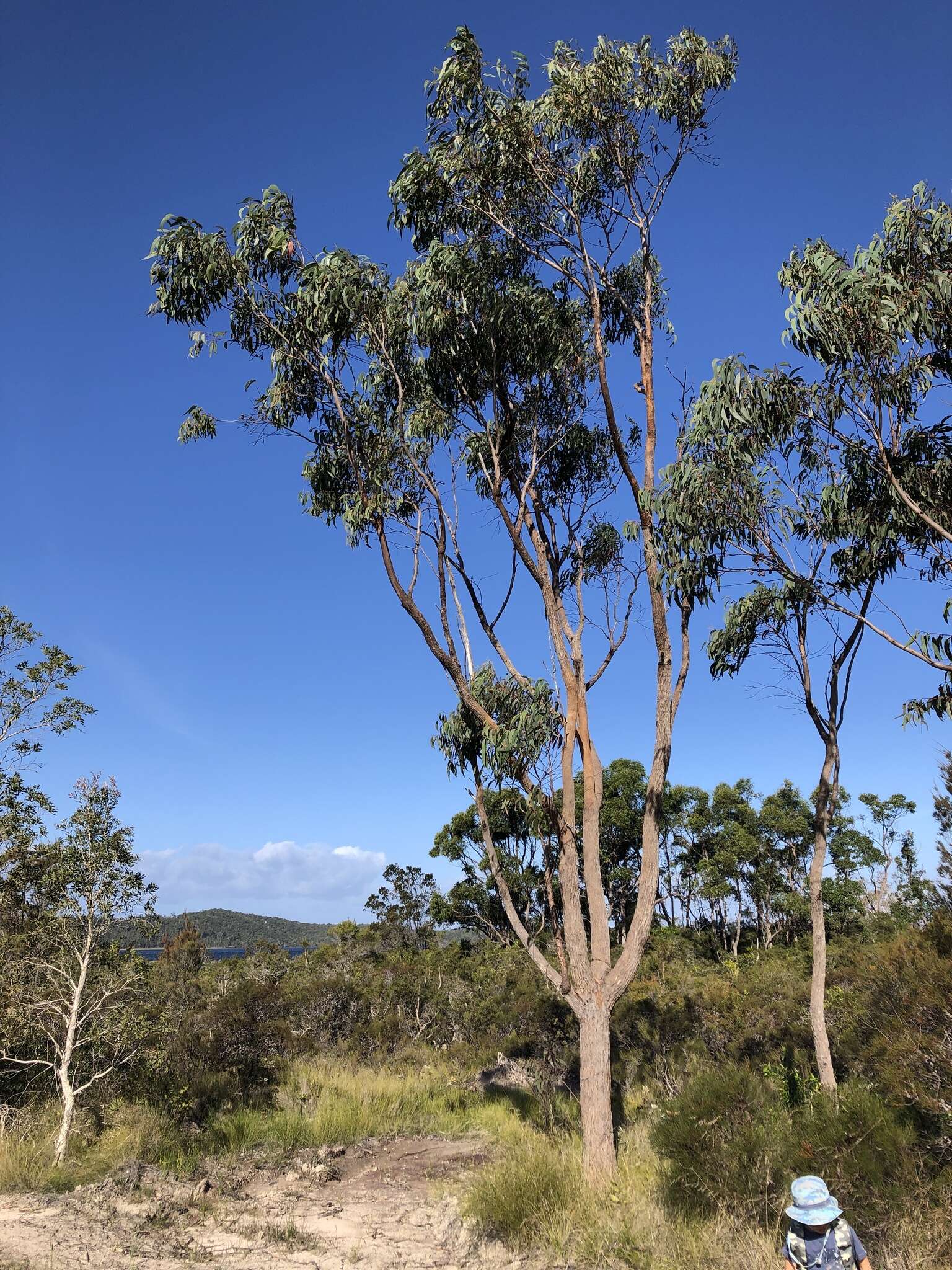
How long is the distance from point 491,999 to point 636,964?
30.2ft

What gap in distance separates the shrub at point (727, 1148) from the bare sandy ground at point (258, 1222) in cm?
136

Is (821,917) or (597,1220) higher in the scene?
(821,917)

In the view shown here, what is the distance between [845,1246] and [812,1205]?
236mm

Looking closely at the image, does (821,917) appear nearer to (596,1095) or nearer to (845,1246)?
(596,1095)

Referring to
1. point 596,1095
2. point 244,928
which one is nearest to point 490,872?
point 596,1095

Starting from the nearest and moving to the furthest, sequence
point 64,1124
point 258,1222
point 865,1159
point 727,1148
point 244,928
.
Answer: point 865,1159, point 727,1148, point 258,1222, point 64,1124, point 244,928

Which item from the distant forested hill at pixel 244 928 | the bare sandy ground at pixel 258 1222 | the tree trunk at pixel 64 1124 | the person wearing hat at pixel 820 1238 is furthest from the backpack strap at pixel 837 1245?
the distant forested hill at pixel 244 928

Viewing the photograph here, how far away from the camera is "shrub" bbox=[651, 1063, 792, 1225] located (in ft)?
18.1

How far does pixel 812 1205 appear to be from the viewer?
366 cm

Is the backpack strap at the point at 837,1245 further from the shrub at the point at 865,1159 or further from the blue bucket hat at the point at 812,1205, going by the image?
the shrub at the point at 865,1159

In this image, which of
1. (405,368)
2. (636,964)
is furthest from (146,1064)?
(405,368)

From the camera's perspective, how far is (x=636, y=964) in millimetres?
7930

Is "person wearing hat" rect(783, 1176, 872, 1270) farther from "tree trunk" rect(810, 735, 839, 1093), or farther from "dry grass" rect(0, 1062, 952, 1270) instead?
"tree trunk" rect(810, 735, 839, 1093)

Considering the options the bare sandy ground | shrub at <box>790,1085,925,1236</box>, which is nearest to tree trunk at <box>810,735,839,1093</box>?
shrub at <box>790,1085,925,1236</box>
